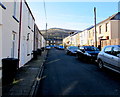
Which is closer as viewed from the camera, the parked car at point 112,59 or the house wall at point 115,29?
the parked car at point 112,59

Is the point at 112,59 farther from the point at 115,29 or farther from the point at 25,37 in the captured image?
the point at 115,29

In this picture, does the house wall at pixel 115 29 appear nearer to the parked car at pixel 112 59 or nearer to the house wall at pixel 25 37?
the parked car at pixel 112 59

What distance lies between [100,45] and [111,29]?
4.55 meters

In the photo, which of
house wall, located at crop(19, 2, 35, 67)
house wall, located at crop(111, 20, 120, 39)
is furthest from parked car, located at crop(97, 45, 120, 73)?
house wall, located at crop(111, 20, 120, 39)

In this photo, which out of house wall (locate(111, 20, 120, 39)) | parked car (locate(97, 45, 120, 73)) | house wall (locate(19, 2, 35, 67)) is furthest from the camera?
house wall (locate(111, 20, 120, 39))

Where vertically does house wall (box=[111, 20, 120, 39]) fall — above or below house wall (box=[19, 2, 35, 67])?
above

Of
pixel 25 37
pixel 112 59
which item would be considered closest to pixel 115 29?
pixel 112 59

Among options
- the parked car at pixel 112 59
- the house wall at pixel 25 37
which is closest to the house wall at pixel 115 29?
the parked car at pixel 112 59

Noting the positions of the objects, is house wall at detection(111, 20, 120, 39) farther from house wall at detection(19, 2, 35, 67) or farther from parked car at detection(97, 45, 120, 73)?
house wall at detection(19, 2, 35, 67)

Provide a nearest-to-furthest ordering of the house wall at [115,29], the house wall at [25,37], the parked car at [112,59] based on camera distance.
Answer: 1. the parked car at [112,59]
2. the house wall at [25,37]
3. the house wall at [115,29]

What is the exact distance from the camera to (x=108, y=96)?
12.3 feet

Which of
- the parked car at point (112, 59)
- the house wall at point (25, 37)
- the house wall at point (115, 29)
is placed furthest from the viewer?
the house wall at point (115, 29)

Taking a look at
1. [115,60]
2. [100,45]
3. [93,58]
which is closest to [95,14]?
[100,45]

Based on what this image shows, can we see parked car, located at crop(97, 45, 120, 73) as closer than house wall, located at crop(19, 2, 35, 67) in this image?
Yes
